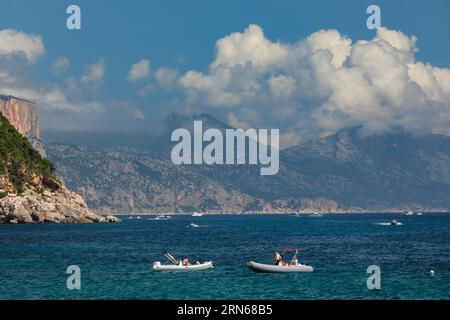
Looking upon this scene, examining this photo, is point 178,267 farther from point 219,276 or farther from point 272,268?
point 272,268

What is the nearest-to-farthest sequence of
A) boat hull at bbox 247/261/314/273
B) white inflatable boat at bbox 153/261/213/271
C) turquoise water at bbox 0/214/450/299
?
turquoise water at bbox 0/214/450/299 → boat hull at bbox 247/261/314/273 → white inflatable boat at bbox 153/261/213/271

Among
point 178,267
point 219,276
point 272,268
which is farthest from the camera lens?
point 178,267

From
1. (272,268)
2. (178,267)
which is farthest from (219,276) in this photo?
(178,267)

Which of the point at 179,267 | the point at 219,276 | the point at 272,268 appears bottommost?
the point at 219,276

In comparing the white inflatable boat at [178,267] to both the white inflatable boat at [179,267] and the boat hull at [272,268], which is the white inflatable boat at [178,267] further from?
the boat hull at [272,268]

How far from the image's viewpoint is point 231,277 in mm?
79062

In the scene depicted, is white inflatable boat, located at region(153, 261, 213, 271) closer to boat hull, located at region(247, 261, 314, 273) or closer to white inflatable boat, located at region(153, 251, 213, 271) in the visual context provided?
white inflatable boat, located at region(153, 251, 213, 271)

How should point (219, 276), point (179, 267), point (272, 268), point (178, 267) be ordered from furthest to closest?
point (179, 267) < point (178, 267) < point (272, 268) < point (219, 276)

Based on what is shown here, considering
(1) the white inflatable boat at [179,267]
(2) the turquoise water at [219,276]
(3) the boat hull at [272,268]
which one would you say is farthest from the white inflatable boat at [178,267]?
(3) the boat hull at [272,268]

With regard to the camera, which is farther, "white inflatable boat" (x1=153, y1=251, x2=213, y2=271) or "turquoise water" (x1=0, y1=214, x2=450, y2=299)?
"white inflatable boat" (x1=153, y1=251, x2=213, y2=271)

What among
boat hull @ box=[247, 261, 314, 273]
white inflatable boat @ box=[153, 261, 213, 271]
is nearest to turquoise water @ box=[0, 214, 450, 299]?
A: boat hull @ box=[247, 261, 314, 273]
